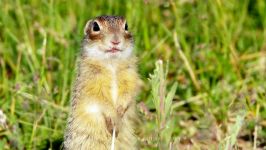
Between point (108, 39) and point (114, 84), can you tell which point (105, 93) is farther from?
point (108, 39)

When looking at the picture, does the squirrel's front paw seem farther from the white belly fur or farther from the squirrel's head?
the squirrel's head

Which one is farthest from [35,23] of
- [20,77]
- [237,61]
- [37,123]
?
[237,61]

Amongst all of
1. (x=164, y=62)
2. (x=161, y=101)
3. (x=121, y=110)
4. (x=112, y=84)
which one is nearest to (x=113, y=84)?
(x=112, y=84)

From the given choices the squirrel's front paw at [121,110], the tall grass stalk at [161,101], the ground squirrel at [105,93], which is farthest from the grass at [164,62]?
the tall grass stalk at [161,101]

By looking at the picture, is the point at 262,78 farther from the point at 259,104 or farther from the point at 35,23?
the point at 35,23

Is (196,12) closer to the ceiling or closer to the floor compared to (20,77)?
closer to the ceiling

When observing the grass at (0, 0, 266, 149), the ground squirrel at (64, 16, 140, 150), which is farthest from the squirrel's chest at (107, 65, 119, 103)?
the grass at (0, 0, 266, 149)

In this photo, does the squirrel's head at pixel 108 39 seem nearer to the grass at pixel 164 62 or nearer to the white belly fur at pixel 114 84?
the white belly fur at pixel 114 84
